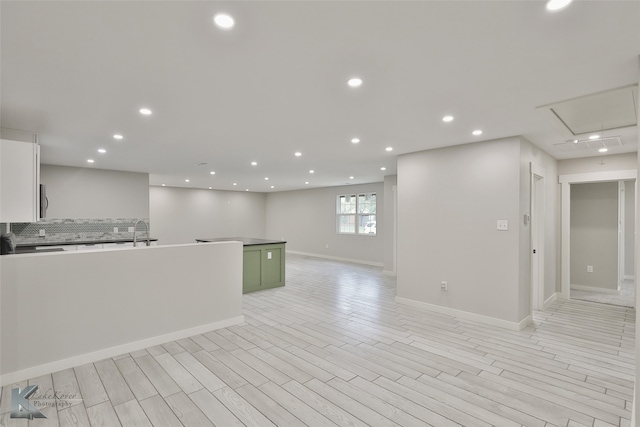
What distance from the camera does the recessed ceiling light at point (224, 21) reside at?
5.34 ft

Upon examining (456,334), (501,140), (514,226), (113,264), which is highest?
(501,140)

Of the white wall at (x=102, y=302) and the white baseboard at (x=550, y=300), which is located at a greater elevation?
the white wall at (x=102, y=302)

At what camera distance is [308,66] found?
217 cm

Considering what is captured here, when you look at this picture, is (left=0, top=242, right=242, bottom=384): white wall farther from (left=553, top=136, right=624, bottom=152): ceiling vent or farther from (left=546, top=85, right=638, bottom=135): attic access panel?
(left=553, top=136, right=624, bottom=152): ceiling vent

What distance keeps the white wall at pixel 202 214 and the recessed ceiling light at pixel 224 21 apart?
33.5 ft

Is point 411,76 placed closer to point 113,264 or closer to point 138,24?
point 138,24

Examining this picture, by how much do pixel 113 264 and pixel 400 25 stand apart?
10.6 ft

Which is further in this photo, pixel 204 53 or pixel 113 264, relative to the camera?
pixel 113 264

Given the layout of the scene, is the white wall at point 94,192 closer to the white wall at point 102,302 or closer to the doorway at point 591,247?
the white wall at point 102,302

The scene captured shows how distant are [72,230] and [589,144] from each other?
31.5 ft

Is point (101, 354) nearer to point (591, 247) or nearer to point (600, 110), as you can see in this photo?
point (600, 110)

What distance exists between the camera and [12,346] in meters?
2.60

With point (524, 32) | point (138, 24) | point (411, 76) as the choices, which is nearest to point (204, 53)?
point (138, 24)

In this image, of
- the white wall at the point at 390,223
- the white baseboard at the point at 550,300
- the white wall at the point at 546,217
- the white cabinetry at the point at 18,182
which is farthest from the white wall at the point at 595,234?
the white cabinetry at the point at 18,182
